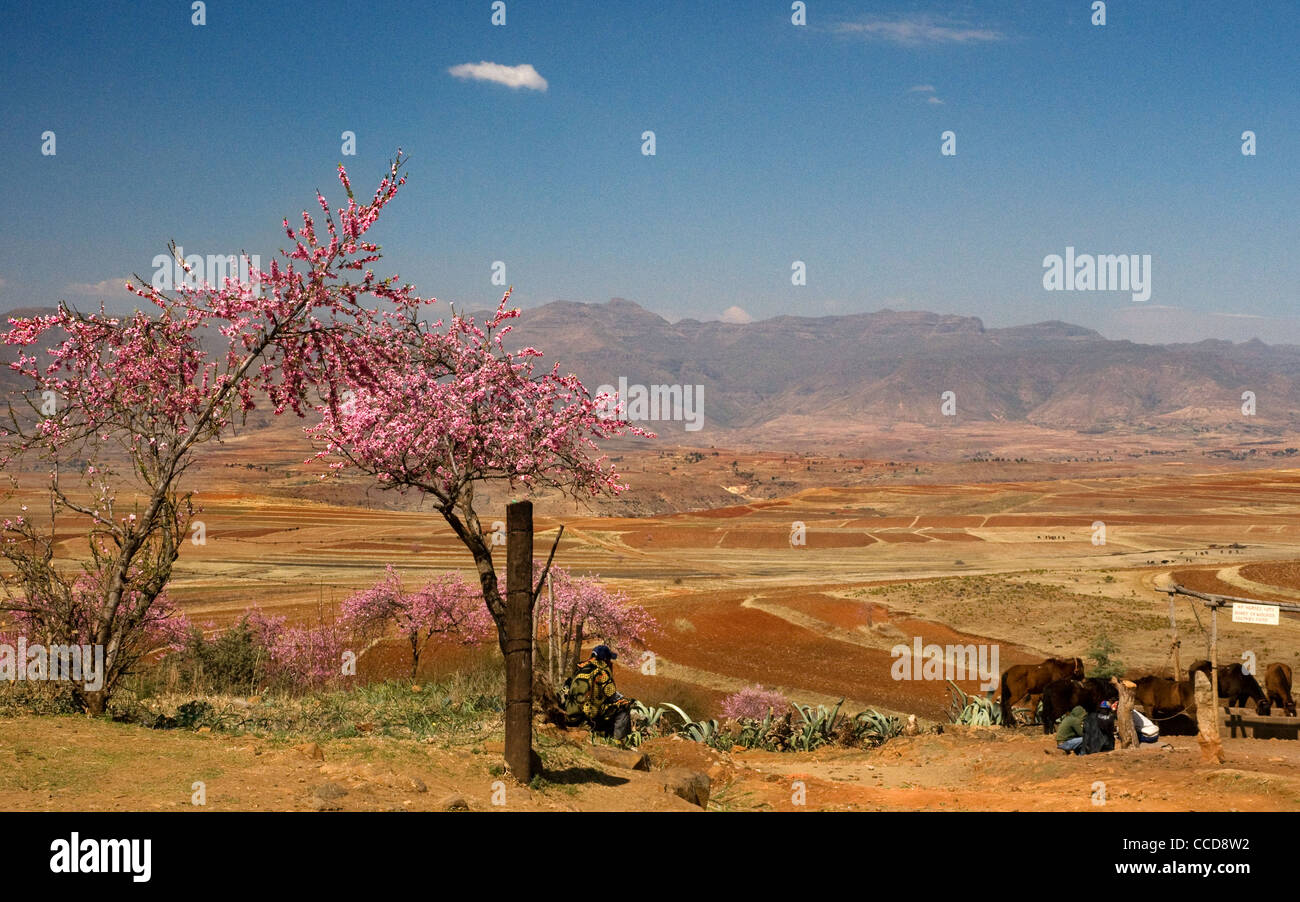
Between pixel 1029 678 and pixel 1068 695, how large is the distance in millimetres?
2146

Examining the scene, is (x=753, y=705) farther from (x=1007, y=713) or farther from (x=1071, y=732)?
(x=1071, y=732)

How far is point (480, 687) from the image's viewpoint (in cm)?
1619

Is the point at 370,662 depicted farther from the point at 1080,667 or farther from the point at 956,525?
the point at 956,525

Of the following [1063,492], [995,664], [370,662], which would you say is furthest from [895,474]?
[370,662]

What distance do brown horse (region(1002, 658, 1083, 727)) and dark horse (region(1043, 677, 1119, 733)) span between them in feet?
3.16

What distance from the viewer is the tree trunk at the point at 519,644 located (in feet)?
32.7

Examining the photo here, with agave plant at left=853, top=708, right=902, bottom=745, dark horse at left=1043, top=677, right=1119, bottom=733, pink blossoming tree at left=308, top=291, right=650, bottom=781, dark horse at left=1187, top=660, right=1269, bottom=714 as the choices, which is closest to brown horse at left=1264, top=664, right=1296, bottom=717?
dark horse at left=1187, top=660, right=1269, bottom=714

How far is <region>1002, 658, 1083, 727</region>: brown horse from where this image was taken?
21.2 m

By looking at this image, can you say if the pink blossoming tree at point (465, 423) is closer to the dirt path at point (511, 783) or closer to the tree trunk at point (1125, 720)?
the dirt path at point (511, 783)

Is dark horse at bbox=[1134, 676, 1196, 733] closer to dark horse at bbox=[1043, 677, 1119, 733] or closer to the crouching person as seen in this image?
dark horse at bbox=[1043, 677, 1119, 733]

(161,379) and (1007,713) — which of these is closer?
(161,379)

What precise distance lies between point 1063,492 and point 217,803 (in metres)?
117

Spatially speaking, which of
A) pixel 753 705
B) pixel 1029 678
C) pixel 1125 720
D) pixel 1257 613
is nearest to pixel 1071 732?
pixel 1125 720

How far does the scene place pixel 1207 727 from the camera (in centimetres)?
1420
